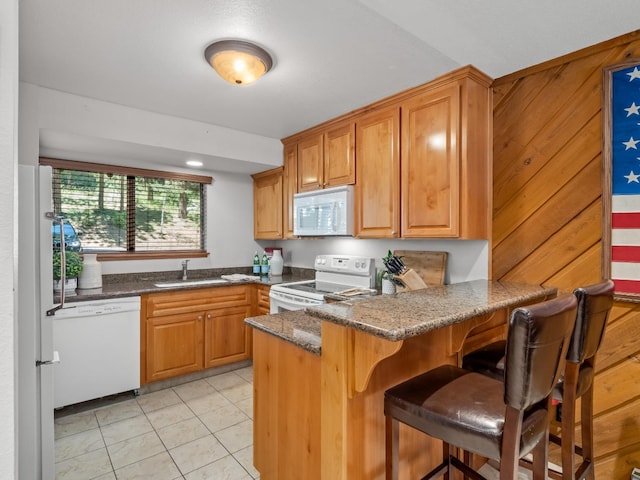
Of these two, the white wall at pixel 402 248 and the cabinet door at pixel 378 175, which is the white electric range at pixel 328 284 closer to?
the white wall at pixel 402 248

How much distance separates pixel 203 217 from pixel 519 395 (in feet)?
11.9

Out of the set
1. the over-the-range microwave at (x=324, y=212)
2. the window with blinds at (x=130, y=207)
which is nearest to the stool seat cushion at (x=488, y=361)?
the over-the-range microwave at (x=324, y=212)

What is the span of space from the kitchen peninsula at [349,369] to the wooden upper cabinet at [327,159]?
5.02 ft

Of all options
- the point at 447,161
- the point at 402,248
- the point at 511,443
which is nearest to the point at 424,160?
the point at 447,161

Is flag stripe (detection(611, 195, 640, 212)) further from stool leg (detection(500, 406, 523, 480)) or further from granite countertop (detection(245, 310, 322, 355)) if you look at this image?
granite countertop (detection(245, 310, 322, 355))

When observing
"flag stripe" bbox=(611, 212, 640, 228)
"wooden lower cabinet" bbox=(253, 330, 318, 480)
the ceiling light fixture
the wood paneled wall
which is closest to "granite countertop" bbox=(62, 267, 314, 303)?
"wooden lower cabinet" bbox=(253, 330, 318, 480)

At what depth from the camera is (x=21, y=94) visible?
235cm

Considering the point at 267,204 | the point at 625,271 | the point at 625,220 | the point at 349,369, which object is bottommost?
the point at 349,369

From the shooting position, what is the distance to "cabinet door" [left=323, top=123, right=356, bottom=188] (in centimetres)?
296

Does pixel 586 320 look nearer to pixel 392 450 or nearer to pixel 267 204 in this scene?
pixel 392 450

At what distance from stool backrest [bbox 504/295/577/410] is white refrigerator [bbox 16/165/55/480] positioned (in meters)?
1.97

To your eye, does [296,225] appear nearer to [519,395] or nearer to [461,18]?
[461,18]

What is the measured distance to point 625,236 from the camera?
5.90 ft

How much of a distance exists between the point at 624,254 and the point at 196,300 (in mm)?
3182
